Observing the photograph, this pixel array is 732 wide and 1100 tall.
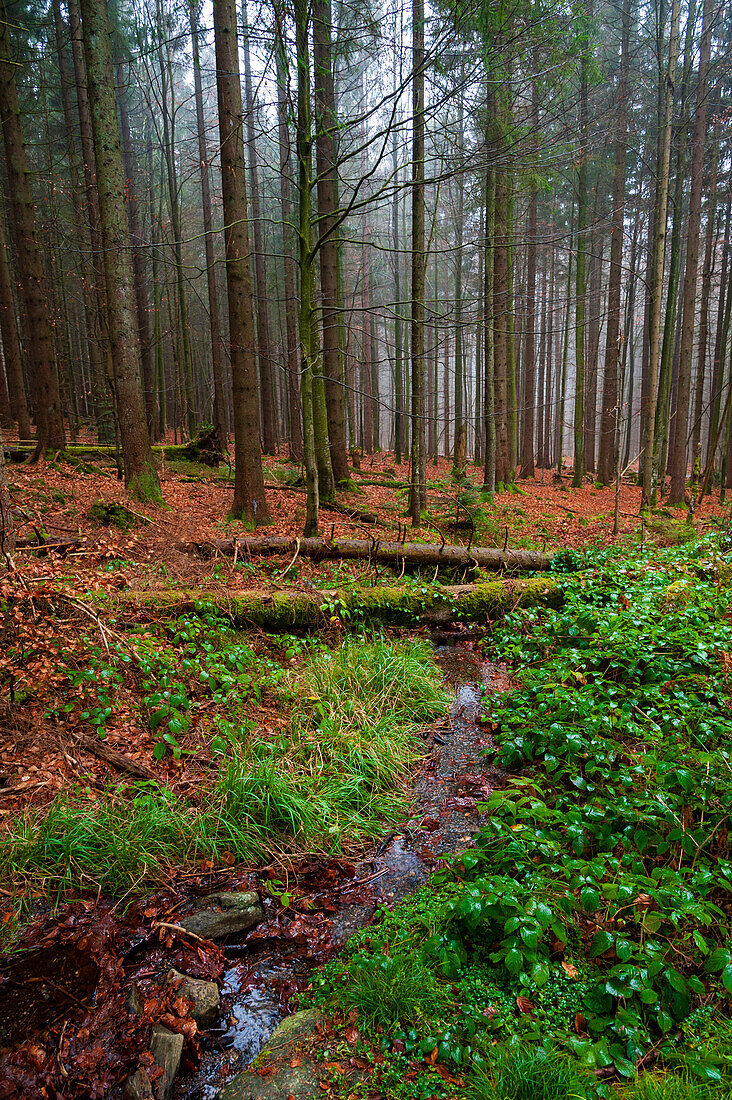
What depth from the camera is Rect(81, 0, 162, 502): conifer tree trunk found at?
8.08 meters

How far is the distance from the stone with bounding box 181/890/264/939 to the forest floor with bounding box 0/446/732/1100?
0.46 feet

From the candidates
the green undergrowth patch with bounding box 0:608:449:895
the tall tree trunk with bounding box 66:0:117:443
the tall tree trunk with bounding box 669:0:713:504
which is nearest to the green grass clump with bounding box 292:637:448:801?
the green undergrowth patch with bounding box 0:608:449:895

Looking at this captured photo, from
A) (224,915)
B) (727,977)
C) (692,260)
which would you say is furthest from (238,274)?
(692,260)

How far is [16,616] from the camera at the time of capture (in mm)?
4105

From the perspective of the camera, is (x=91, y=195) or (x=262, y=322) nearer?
(x=91, y=195)

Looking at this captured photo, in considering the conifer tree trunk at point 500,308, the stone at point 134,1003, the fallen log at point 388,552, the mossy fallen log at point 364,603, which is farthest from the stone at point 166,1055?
the conifer tree trunk at point 500,308

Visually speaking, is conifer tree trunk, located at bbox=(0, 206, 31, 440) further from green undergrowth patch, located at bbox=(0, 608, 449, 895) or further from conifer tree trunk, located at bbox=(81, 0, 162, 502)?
green undergrowth patch, located at bbox=(0, 608, 449, 895)

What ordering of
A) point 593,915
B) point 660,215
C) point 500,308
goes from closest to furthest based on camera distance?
point 593,915, point 660,215, point 500,308

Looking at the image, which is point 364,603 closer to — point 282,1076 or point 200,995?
point 200,995

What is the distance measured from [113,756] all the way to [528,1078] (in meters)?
3.30

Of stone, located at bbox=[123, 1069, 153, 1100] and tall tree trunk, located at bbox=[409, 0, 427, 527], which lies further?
tall tree trunk, located at bbox=[409, 0, 427, 527]

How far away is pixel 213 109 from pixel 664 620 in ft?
80.0

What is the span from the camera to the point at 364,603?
6.95 meters

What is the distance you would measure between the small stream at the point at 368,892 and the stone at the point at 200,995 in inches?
A: 2.1
